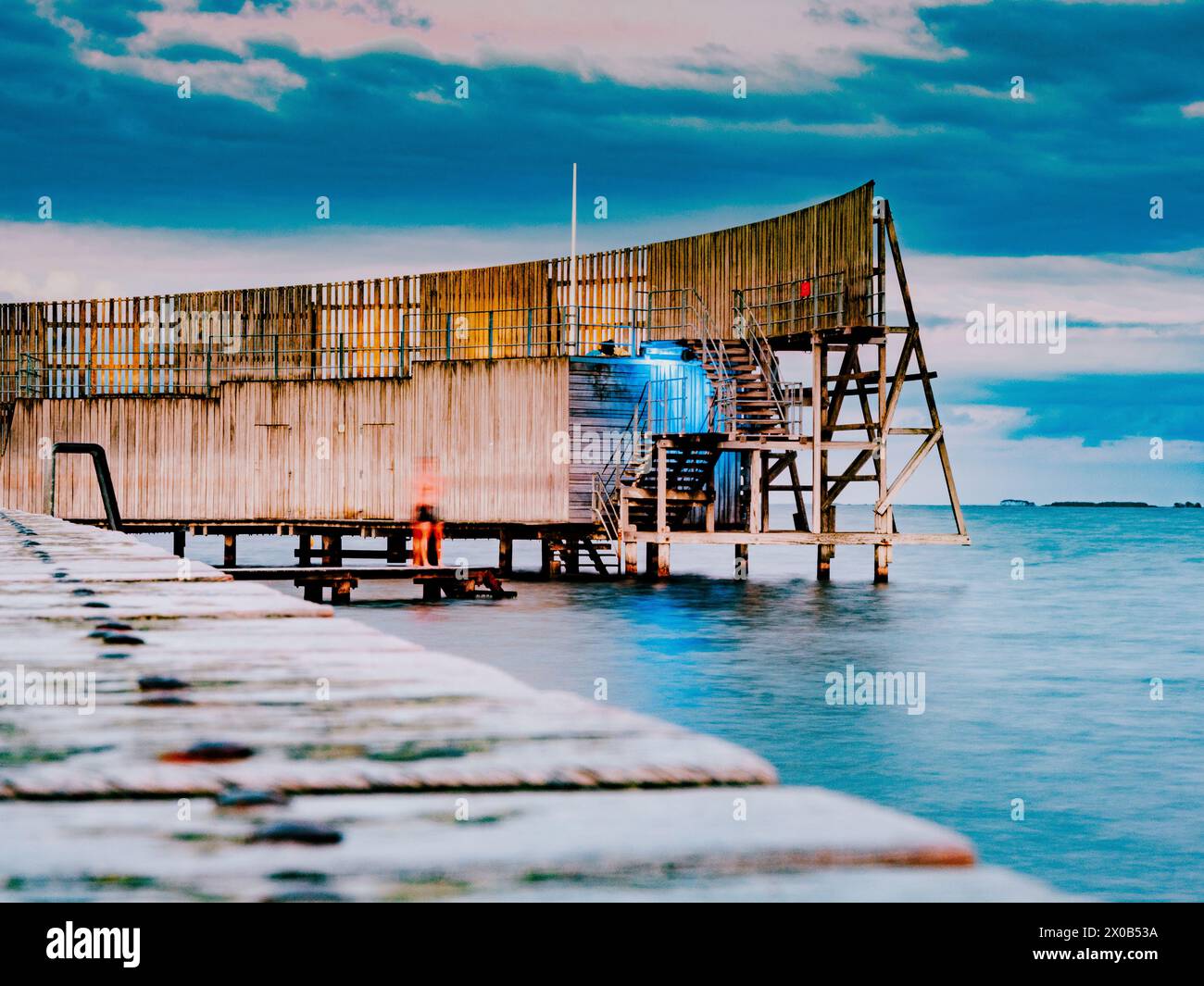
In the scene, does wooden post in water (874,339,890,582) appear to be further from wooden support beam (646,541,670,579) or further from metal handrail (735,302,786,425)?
wooden support beam (646,541,670,579)

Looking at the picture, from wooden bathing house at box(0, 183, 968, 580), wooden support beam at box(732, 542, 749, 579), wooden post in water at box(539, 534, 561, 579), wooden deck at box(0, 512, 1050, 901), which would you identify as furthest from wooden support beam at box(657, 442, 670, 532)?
wooden deck at box(0, 512, 1050, 901)

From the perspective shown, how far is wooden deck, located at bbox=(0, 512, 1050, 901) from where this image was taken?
188 centimetres

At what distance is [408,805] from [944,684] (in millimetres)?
21551

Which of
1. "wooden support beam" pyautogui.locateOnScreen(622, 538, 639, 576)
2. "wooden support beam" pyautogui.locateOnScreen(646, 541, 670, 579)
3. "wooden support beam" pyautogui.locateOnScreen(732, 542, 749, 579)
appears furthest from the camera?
"wooden support beam" pyautogui.locateOnScreen(732, 542, 749, 579)

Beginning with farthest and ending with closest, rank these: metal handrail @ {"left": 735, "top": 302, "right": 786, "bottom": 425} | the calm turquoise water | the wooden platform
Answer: metal handrail @ {"left": 735, "top": 302, "right": 786, "bottom": 425} → the wooden platform → the calm turquoise water

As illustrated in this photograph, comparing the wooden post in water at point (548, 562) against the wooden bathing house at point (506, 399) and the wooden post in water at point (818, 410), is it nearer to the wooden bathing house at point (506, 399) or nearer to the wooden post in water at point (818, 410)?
the wooden bathing house at point (506, 399)

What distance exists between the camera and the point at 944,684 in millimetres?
22984

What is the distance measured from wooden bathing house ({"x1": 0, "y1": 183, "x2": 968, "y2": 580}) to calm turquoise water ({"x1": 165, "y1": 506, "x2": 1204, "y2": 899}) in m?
2.53

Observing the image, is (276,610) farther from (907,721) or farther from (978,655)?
(978,655)

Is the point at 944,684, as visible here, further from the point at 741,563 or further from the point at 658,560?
the point at 741,563

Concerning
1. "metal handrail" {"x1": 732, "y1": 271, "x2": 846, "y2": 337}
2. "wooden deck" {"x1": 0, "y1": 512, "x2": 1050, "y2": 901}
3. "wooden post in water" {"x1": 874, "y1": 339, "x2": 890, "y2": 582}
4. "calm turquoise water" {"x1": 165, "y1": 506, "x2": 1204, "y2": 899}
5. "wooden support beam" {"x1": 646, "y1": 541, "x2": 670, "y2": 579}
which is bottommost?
"calm turquoise water" {"x1": 165, "y1": 506, "x2": 1204, "y2": 899}
